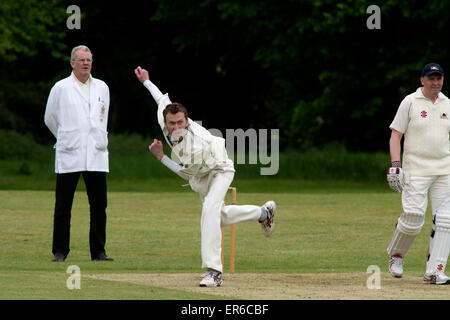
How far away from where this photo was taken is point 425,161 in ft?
33.7

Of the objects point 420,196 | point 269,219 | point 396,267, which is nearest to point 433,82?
point 420,196

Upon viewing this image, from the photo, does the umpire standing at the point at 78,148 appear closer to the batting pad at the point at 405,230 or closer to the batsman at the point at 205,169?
the batsman at the point at 205,169

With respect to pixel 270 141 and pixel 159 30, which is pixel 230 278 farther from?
pixel 159 30

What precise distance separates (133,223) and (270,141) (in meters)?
19.2

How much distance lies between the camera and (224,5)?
3141cm

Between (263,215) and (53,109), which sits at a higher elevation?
(53,109)

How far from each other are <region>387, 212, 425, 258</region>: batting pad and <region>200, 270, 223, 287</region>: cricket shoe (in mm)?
2179

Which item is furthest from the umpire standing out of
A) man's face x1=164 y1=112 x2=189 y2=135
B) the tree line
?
the tree line

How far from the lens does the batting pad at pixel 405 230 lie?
1029cm

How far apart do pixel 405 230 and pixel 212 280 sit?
230 cm

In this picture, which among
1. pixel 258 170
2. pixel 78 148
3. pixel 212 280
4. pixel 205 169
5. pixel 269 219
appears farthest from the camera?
pixel 258 170

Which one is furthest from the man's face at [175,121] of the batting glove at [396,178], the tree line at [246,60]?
the tree line at [246,60]

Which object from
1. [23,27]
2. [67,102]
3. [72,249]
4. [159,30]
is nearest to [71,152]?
[67,102]

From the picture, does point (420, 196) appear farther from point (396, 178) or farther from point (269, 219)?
point (269, 219)
